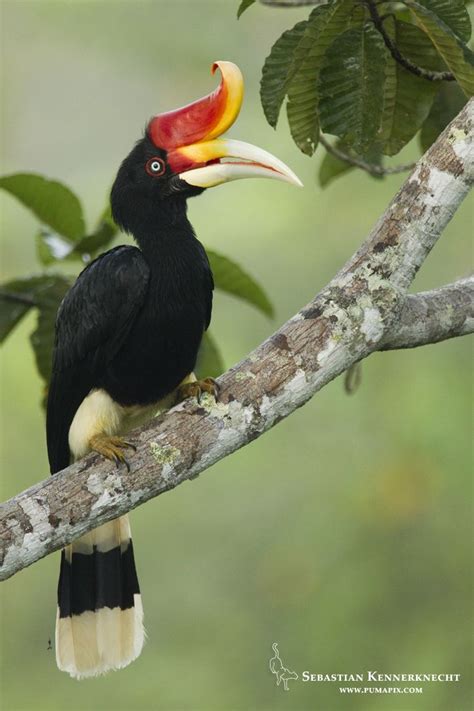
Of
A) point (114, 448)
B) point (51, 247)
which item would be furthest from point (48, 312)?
point (114, 448)

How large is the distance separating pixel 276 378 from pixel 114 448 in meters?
0.47

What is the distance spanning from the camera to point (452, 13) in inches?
113

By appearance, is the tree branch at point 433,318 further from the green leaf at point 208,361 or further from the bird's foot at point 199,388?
the green leaf at point 208,361

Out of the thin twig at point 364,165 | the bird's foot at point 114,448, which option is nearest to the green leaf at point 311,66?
the thin twig at point 364,165

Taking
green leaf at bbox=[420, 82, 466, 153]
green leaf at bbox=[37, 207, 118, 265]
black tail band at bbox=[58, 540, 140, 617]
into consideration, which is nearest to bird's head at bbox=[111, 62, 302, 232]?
green leaf at bbox=[37, 207, 118, 265]

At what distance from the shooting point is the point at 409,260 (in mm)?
2750

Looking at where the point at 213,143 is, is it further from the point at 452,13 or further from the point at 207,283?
the point at 452,13

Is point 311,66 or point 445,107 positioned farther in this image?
point 445,107

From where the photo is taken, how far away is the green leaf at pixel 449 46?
2.79 m

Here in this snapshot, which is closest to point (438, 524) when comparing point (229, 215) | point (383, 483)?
point (383, 483)

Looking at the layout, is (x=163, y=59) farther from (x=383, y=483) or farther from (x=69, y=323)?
(x=69, y=323)

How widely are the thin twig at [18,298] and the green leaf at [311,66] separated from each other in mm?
1157

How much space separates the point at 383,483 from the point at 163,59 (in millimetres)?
3247

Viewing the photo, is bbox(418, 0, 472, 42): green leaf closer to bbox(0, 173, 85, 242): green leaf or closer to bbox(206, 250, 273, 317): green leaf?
bbox(206, 250, 273, 317): green leaf
